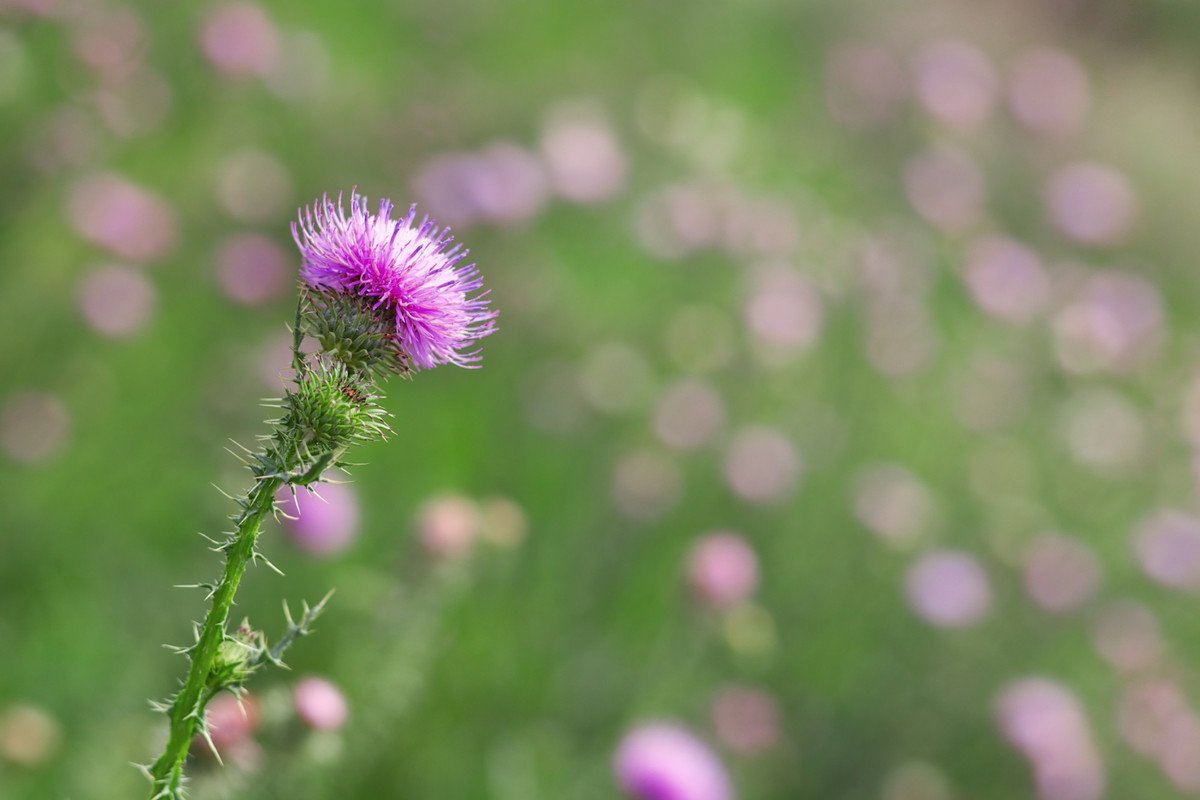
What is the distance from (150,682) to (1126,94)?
10688 millimetres

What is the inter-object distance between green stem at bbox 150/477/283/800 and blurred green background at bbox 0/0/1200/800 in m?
0.66

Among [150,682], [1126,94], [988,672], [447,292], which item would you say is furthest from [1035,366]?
[1126,94]

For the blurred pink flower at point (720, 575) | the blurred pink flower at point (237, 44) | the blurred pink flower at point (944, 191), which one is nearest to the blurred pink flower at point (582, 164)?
the blurred pink flower at point (237, 44)

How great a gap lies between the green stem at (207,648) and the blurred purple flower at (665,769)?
1.34 m

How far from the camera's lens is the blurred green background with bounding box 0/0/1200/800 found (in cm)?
312

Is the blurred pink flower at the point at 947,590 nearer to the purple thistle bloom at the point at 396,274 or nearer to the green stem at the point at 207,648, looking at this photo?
the purple thistle bloom at the point at 396,274

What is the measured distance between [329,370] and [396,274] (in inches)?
6.3

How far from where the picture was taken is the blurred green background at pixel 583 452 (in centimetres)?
312

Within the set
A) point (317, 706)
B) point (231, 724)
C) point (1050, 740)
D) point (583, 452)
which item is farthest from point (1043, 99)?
point (231, 724)

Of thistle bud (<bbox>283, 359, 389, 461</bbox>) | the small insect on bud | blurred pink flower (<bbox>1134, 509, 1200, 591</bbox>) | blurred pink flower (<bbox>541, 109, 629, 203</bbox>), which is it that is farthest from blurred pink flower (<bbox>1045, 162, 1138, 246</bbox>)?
the small insect on bud

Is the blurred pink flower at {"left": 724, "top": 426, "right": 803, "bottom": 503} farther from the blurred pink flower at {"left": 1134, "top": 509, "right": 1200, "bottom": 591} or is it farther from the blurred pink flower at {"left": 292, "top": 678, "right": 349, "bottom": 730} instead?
the blurred pink flower at {"left": 292, "top": 678, "right": 349, "bottom": 730}

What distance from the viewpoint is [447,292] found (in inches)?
62.9

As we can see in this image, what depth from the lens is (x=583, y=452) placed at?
417 centimetres

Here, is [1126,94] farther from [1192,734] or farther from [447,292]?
[447,292]
